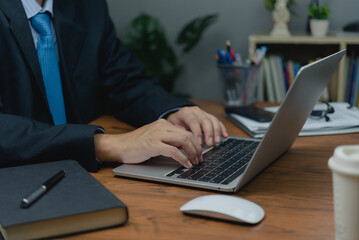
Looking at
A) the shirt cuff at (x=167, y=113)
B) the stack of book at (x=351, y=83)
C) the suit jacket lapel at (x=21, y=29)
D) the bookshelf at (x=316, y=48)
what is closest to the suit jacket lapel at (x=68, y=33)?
the suit jacket lapel at (x=21, y=29)

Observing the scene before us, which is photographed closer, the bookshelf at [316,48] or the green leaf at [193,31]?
the bookshelf at [316,48]

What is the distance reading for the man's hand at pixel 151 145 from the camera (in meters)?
0.95

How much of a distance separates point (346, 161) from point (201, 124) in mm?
647

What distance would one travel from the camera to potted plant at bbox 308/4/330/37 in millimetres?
2242

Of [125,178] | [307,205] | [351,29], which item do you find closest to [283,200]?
[307,205]

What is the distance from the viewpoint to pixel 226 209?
27.9 inches

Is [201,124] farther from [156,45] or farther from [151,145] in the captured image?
[156,45]

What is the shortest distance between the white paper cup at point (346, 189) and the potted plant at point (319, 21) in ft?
5.94

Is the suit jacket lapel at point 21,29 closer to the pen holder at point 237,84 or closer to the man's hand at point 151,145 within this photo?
the man's hand at point 151,145

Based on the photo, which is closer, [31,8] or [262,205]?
[262,205]

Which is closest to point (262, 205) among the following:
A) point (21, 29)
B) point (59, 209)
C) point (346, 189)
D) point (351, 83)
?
point (346, 189)

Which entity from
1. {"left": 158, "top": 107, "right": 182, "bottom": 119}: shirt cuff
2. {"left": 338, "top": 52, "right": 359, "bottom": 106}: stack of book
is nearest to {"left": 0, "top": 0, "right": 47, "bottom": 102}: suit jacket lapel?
{"left": 158, "top": 107, "right": 182, "bottom": 119}: shirt cuff

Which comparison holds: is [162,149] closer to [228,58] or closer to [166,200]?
[166,200]

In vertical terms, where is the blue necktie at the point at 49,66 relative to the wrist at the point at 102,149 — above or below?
above
